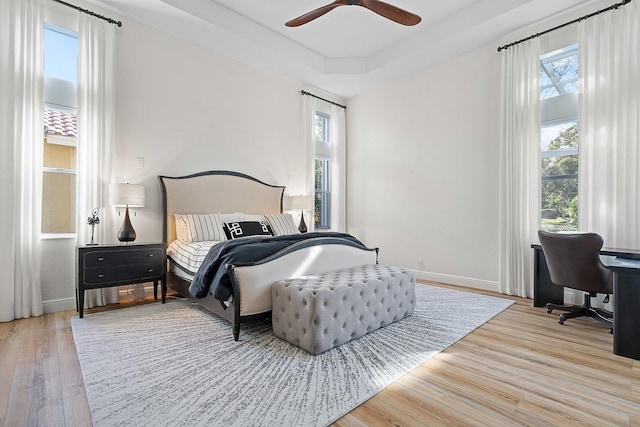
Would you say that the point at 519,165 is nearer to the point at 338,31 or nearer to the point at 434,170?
the point at 434,170

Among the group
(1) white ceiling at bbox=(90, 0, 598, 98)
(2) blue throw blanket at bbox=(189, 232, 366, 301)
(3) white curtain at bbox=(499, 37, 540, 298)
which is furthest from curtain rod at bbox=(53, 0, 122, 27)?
(3) white curtain at bbox=(499, 37, 540, 298)

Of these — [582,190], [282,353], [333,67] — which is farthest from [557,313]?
[333,67]

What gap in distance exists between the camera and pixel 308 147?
5.93 metres

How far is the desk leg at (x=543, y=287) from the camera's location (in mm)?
3650

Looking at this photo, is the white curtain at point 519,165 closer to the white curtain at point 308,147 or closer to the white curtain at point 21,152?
the white curtain at point 308,147

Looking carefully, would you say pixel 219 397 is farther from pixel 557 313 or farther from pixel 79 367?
pixel 557 313

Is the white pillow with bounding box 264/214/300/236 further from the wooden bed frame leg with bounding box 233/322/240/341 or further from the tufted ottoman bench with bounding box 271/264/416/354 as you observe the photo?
the wooden bed frame leg with bounding box 233/322/240/341

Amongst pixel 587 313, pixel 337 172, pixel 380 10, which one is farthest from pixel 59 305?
pixel 587 313

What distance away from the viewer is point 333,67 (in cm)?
549

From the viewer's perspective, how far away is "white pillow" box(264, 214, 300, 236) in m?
4.68

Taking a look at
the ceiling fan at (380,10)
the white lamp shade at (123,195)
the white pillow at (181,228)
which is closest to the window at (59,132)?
the white lamp shade at (123,195)

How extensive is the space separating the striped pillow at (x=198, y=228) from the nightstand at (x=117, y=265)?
0.36m

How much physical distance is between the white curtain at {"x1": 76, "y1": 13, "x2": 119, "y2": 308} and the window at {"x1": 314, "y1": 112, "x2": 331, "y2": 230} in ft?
11.7

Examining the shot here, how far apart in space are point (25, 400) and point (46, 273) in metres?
2.10
